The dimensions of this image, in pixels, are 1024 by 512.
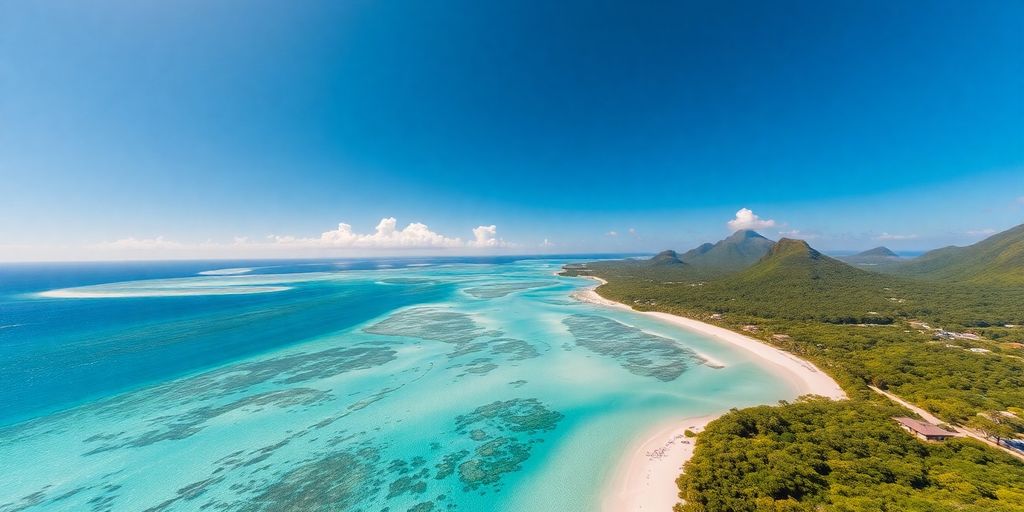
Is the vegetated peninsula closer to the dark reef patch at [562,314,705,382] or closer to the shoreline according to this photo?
the shoreline

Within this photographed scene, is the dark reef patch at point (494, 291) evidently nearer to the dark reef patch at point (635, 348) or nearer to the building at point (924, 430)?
the dark reef patch at point (635, 348)

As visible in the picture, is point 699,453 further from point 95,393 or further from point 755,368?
point 95,393

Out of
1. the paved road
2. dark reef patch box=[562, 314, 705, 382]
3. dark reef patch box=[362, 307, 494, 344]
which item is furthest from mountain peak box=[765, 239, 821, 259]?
→ dark reef patch box=[362, 307, 494, 344]

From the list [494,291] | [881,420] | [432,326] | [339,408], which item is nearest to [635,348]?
[881,420]

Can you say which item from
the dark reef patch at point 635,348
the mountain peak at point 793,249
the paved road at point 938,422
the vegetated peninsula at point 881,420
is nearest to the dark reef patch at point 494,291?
the dark reef patch at point 635,348

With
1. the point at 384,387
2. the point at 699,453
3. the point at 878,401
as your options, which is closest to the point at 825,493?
the point at 699,453
